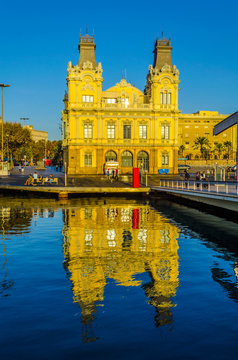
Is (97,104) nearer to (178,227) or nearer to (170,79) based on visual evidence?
(170,79)

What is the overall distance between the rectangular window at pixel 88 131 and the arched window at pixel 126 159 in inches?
317

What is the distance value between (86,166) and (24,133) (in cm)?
3588

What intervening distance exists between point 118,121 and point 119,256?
6204cm

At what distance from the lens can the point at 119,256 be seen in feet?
63.9

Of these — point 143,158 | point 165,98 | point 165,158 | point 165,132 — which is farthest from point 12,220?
point 165,98

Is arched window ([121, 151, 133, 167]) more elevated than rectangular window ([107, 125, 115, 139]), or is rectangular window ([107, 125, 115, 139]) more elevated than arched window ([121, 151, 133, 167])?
rectangular window ([107, 125, 115, 139])

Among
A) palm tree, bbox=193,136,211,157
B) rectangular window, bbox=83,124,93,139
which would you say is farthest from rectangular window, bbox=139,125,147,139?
palm tree, bbox=193,136,211,157

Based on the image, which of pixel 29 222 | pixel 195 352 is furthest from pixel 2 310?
pixel 29 222

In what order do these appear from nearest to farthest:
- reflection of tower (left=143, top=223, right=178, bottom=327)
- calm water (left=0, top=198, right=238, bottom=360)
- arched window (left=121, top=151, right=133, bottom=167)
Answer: calm water (left=0, top=198, right=238, bottom=360) < reflection of tower (left=143, top=223, right=178, bottom=327) < arched window (left=121, top=151, right=133, bottom=167)

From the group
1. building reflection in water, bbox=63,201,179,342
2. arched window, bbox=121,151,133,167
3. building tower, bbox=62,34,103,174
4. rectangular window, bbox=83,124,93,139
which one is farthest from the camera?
arched window, bbox=121,151,133,167

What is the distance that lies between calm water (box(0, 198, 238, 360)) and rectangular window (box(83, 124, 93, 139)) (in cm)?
5146

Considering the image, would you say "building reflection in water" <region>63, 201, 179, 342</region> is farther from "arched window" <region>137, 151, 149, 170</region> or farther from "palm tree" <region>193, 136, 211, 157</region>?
"palm tree" <region>193, 136, 211, 157</region>

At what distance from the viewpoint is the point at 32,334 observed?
1062cm

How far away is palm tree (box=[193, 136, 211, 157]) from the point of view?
141 meters
